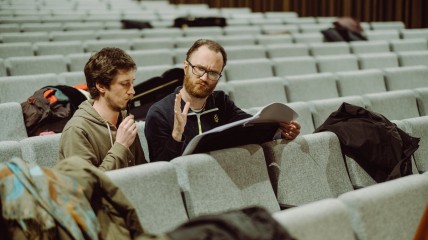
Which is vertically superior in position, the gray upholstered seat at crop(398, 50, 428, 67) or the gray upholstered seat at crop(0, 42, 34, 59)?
the gray upholstered seat at crop(0, 42, 34, 59)

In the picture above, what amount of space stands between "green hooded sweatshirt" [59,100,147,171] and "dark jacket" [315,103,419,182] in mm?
330

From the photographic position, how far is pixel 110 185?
0.53 meters

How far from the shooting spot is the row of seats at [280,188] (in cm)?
52

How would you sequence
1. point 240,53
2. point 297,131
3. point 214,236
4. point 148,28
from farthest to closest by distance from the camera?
point 148,28 < point 240,53 < point 297,131 < point 214,236

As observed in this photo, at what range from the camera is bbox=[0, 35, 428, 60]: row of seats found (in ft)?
4.80

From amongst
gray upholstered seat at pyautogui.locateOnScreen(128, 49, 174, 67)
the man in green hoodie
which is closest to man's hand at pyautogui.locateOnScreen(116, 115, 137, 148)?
the man in green hoodie

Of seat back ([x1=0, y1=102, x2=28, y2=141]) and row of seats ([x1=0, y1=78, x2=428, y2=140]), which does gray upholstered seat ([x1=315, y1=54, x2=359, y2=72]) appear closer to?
row of seats ([x1=0, y1=78, x2=428, y2=140])

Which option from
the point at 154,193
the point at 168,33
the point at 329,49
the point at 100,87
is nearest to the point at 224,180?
the point at 154,193

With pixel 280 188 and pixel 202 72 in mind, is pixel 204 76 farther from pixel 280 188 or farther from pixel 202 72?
pixel 280 188

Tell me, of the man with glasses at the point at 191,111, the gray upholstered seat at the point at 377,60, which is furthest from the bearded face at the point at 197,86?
the gray upholstered seat at the point at 377,60

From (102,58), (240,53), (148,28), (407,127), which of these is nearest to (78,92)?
(102,58)

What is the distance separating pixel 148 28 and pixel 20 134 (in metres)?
1.24

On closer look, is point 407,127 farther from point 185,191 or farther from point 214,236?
point 214,236

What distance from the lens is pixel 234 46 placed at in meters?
1.68
